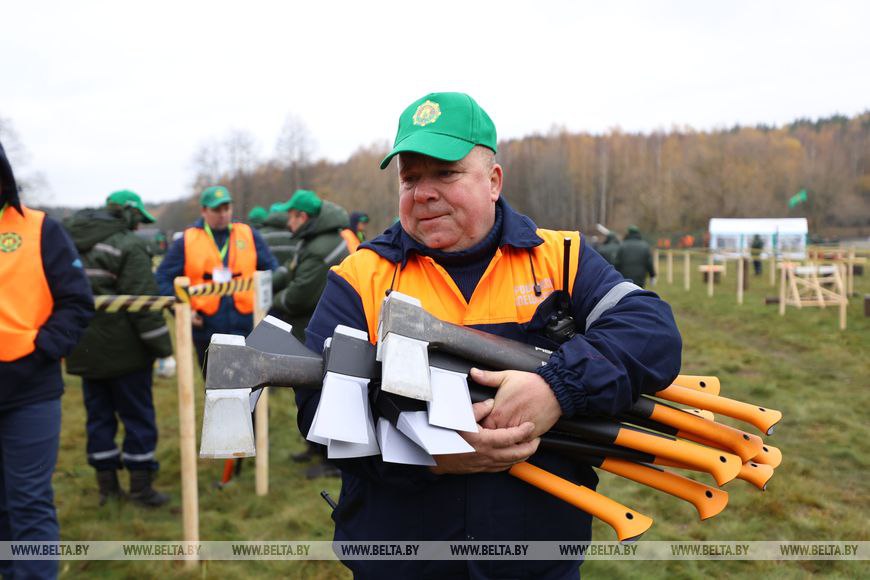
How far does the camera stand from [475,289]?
1885 millimetres

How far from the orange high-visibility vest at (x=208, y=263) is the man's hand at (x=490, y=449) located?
13.7 feet

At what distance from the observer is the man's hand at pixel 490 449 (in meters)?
1.57

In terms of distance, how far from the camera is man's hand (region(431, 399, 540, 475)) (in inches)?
61.9

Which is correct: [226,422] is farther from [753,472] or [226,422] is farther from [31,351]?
[31,351]

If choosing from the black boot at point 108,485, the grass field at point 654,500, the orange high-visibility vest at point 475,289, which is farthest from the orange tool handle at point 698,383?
the black boot at point 108,485

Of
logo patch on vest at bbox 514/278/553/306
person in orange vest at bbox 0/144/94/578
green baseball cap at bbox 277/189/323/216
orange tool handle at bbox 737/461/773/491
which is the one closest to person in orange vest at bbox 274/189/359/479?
green baseball cap at bbox 277/189/323/216

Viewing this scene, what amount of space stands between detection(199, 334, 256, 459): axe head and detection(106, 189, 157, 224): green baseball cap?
414cm

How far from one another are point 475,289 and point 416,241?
0.25 meters

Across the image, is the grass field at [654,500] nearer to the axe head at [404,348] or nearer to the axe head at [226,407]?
the axe head at [226,407]

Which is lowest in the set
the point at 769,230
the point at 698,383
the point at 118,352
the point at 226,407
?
the point at 118,352

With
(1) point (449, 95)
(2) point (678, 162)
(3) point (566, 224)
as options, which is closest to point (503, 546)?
(1) point (449, 95)

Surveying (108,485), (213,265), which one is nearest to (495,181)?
(213,265)

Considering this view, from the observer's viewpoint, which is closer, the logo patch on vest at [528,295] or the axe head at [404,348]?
the axe head at [404,348]

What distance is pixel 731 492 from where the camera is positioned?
466 cm
